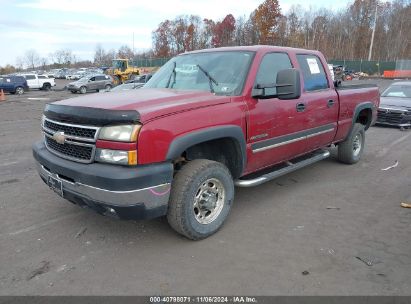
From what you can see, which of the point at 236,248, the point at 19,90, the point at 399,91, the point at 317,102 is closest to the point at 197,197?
the point at 236,248

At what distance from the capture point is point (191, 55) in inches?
198

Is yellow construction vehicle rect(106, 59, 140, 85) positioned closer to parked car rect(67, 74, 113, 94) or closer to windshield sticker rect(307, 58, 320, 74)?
parked car rect(67, 74, 113, 94)

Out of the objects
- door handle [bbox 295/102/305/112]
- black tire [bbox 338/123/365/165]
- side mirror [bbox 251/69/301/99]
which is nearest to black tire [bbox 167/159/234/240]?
side mirror [bbox 251/69/301/99]

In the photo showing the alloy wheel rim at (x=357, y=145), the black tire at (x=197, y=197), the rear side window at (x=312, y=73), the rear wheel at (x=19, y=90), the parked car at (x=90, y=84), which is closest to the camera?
the black tire at (x=197, y=197)

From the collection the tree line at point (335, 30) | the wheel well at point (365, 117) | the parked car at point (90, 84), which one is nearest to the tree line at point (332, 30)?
the tree line at point (335, 30)

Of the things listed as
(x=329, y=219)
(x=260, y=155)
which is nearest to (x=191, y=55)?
(x=260, y=155)

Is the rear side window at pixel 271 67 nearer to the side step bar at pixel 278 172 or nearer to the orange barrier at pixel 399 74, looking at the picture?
the side step bar at pixel 278 172

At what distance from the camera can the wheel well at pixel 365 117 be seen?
704 cm

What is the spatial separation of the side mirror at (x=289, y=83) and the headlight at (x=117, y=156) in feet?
6.19

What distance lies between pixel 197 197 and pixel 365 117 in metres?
4.77

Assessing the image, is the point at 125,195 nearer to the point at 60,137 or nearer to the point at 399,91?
the point at 60,137

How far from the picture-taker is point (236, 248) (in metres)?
3.72

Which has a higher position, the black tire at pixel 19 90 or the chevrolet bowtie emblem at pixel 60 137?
the chevrolet bowtie emblem at pixel 60 137

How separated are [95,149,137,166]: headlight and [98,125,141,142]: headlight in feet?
0.36
